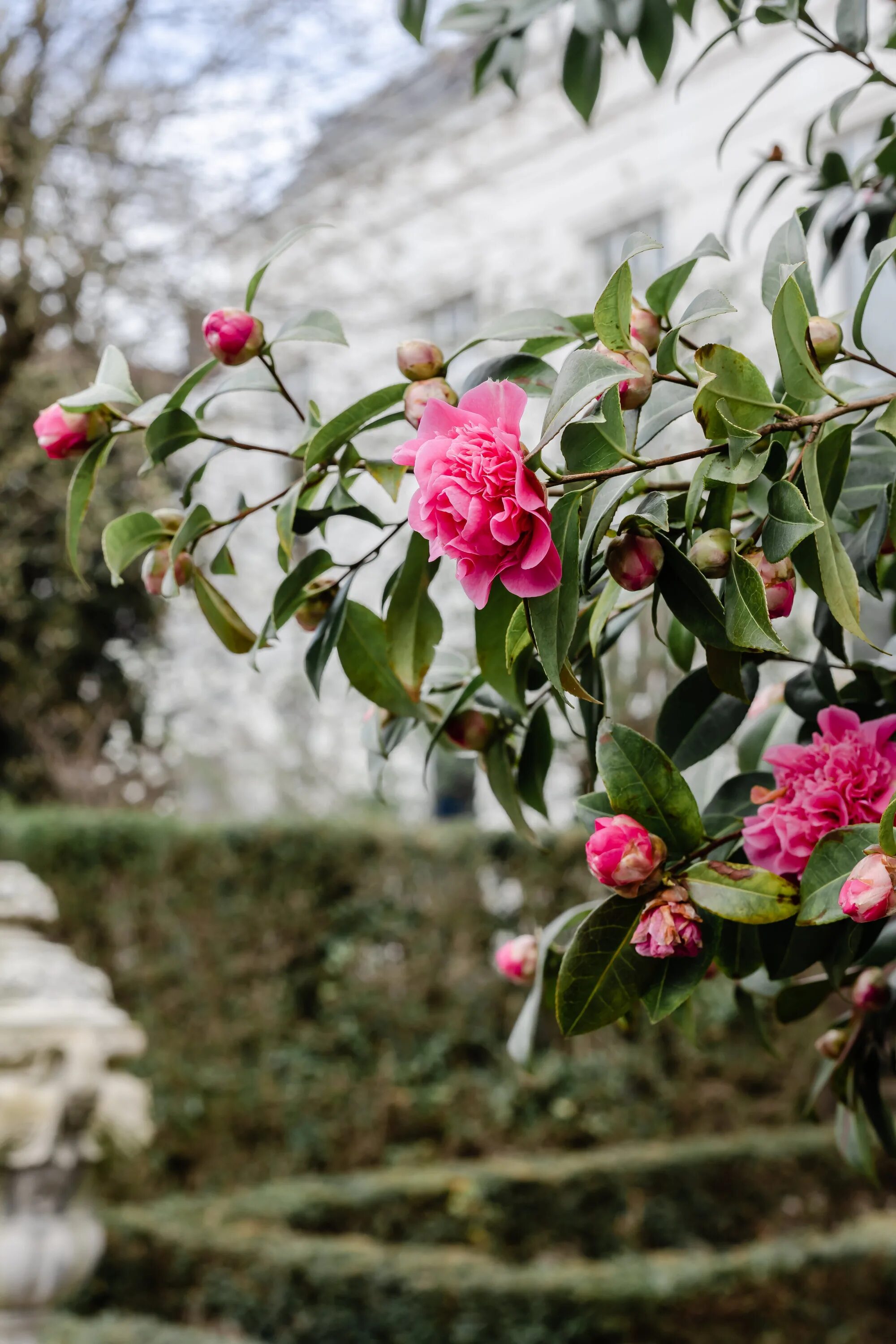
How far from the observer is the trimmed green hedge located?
5898 mm

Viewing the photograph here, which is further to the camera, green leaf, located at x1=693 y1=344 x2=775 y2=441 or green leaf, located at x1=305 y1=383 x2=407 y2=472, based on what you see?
green leaf, located at x1=305 y1=383 x2=407 y2=472

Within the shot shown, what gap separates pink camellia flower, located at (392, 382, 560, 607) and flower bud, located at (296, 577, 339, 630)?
0.96 feet

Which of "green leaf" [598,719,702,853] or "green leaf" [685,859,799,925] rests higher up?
"green leaf" [598,719,702,853]

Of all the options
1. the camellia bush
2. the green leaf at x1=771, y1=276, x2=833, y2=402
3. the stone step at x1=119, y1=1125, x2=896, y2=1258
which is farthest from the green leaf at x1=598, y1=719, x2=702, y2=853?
the stone step at x1=119, y1=1125, x2=896, y2=1258

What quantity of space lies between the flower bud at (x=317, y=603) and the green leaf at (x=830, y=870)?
1.38ft

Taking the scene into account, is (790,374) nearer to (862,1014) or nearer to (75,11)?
(862,1014)

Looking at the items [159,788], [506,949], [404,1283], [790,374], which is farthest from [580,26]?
[159,788]

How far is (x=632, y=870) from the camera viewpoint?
705 millimetres

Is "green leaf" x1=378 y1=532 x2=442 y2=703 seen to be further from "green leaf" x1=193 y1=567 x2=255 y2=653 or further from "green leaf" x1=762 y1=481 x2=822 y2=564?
"green leaf" x1=762 y1=481 x2=822 y2=564

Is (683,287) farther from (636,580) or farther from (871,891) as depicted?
(871,891)

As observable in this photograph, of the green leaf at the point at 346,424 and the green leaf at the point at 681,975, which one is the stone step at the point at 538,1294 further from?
the green leaf at the point at 346,424

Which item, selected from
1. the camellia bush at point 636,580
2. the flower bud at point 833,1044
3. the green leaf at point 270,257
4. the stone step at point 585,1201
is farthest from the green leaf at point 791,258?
the stone step at point 585,1201

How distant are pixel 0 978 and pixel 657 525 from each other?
11.5 ft

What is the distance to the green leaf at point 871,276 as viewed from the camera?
2.25 ft
